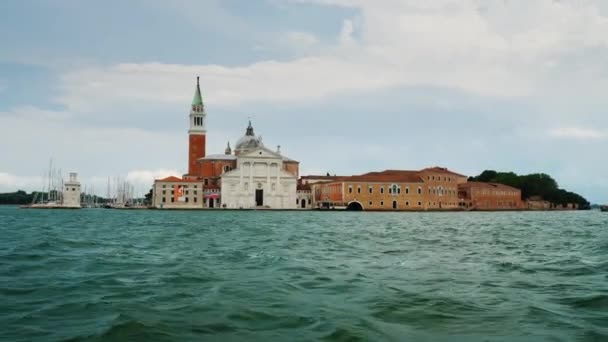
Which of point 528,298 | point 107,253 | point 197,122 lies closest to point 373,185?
point 197,122

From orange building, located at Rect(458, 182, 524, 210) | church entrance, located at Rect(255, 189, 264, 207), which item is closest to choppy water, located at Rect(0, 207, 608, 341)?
church entrance, located at Rect(255, 189, 264, 207)

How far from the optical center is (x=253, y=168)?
75625 millimetres

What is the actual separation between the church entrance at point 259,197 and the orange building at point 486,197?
25993 mm

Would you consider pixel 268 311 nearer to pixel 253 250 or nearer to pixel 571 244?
pixel 253 250

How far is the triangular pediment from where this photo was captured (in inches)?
2970

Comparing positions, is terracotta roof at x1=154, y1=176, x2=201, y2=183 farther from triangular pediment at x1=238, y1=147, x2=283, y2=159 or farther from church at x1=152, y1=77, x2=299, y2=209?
triangular pediment at x1=238, y1=147, x2=283, y2=159

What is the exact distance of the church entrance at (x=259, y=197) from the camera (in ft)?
249

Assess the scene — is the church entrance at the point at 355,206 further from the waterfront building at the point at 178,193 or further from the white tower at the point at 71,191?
the white tower at the point at 71,191

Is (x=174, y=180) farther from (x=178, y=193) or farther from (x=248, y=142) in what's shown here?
(x=248, y=142)

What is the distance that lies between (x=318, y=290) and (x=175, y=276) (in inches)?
96.7

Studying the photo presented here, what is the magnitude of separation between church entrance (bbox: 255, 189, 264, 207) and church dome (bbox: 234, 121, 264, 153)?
8.18 meters

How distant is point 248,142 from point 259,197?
10.6 metres

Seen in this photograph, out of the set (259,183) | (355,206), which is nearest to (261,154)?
(259,183)

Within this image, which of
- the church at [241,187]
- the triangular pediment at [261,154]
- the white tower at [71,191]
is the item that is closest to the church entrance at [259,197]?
the church at [241,187]
